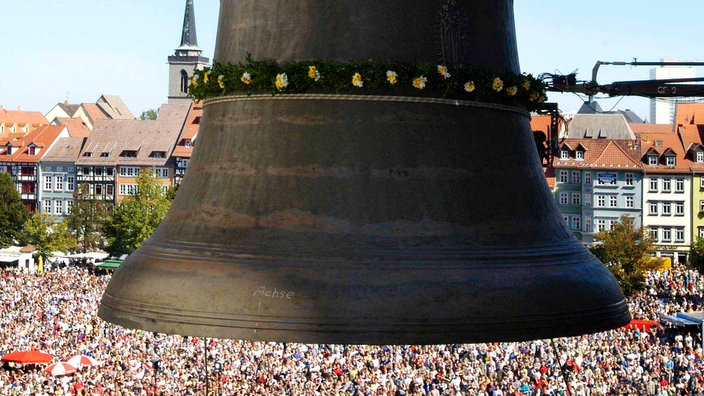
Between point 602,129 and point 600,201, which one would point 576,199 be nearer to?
point 600,201

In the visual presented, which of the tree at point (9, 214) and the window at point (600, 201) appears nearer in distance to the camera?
the window at point (600, 201)

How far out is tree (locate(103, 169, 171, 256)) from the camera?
64250mm

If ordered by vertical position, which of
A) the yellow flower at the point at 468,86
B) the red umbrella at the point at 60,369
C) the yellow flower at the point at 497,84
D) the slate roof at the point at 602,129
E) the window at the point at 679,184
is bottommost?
the red umbrella at the point at 60,369

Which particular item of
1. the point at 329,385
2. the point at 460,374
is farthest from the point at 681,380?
the point at 329,385

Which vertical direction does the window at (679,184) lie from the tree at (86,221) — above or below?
above

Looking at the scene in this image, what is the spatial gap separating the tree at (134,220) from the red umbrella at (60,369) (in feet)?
120

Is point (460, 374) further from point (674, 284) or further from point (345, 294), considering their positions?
point (674, 284)

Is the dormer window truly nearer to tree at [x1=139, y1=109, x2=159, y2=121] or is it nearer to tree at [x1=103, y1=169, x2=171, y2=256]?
tree at [x1=103, y1=169, x2=171, y2=256]

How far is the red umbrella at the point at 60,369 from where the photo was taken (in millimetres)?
27062

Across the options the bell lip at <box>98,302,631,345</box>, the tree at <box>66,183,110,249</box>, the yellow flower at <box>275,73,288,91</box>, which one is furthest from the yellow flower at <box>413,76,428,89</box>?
the tree at <box>66,183,110,249</box>

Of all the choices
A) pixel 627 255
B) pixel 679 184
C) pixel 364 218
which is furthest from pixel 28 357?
pixel 679 184

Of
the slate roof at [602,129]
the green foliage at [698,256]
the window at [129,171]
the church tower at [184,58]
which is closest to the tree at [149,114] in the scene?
the church tower at [184,58]

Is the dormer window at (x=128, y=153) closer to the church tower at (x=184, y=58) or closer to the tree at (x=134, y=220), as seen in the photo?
the tree at (x=134, y=220)

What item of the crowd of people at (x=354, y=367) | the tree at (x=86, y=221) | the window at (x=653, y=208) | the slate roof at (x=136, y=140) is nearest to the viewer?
the crowd of people at (x=354, y=367)
